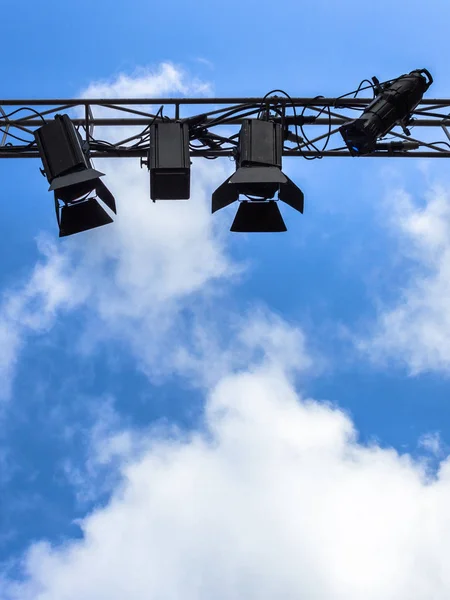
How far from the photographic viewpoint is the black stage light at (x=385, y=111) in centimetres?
631

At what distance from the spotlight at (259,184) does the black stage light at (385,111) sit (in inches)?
20.5

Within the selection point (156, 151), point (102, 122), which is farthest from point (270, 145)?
point (102, 122)

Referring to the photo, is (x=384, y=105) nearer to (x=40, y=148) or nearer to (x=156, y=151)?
(x=156, y=151)

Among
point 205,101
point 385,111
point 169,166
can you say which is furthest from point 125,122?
point 385,111

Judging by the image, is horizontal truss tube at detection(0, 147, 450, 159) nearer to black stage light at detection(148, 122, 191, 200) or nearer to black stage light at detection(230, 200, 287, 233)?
black stage light at detection(148, 122, 191, 200)

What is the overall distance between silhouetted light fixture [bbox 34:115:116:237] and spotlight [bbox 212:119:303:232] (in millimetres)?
745

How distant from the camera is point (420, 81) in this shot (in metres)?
6.47

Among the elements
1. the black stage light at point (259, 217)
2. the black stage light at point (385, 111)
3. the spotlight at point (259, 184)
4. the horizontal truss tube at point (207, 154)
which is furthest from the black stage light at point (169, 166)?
the black stage light at point (385, 111)

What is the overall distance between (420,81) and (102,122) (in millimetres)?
2336

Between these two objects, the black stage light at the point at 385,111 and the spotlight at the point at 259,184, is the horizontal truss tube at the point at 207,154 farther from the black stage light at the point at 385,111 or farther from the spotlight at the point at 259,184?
Result: the spotlight at the point at 259,184

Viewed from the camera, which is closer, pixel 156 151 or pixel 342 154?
pixel 156 151

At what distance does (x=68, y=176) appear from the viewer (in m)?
6.00

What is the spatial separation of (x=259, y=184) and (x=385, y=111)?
1027 millimetres

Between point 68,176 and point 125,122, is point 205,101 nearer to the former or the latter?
point 125,122
